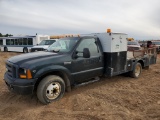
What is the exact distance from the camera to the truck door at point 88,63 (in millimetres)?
4902

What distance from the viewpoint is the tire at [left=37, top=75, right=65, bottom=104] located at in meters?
4.20

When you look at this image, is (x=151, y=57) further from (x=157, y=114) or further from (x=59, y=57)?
(x=59, y=57)

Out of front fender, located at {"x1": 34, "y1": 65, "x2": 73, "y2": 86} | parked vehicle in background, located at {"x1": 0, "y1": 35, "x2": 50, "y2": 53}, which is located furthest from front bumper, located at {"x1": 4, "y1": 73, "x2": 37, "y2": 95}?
parked vehicle in background, located at {"x1": 0, "y1": 35, "x2": 50, "y2": 53}

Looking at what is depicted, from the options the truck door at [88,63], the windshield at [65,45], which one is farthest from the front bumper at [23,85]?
the windshield at [65,45]

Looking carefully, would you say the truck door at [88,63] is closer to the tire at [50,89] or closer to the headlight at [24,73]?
the tire at [50,89]

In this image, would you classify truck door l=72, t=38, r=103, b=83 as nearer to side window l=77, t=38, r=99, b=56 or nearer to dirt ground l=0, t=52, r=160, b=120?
side window l=77, t=38, r=99, b=56

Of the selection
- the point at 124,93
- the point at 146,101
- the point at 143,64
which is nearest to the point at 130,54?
the point at 143,64

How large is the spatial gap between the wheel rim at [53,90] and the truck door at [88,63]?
0.64 m

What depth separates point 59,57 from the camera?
4527mm

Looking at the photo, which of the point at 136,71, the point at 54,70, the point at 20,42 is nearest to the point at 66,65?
the point at 54,70

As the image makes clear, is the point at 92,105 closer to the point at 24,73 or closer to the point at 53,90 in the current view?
the point at 53,90

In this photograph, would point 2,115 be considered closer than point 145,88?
Yes

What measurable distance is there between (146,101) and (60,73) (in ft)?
8.58

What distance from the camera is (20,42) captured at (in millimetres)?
22016
